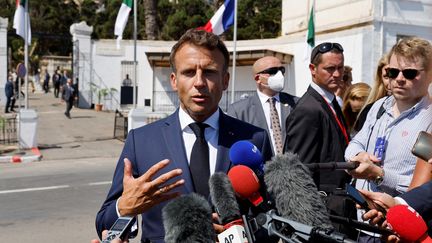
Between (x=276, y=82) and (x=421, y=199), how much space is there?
3.16 m

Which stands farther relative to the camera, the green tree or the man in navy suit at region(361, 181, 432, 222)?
the green tree

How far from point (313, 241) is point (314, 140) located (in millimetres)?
2004

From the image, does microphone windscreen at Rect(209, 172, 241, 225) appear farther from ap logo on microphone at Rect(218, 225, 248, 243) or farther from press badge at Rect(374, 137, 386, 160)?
press badge at Rect(374, 137, 386, 160)

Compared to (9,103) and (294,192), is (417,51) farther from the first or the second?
(9,103)

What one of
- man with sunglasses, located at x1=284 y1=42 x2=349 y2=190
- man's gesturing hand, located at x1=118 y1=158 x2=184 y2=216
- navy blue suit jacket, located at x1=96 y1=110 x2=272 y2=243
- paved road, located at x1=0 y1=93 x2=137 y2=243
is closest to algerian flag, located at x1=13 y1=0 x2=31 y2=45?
paved road, located at x1=0 y1=93 x2=137 y2=243

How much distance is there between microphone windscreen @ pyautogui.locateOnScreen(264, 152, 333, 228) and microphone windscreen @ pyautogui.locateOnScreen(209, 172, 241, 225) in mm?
141

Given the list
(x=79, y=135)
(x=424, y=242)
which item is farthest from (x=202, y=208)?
(x=79, y=135)

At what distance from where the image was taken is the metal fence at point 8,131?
16.8m

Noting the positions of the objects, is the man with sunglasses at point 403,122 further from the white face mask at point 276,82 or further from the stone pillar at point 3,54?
the stone pillar at point 3,54

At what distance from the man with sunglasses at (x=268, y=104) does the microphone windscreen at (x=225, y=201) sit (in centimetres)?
355

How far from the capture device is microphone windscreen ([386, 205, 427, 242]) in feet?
5.99

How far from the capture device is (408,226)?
183 centimetres

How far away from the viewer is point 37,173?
12312 millimetres

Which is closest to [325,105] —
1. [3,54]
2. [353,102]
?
[353,102]
